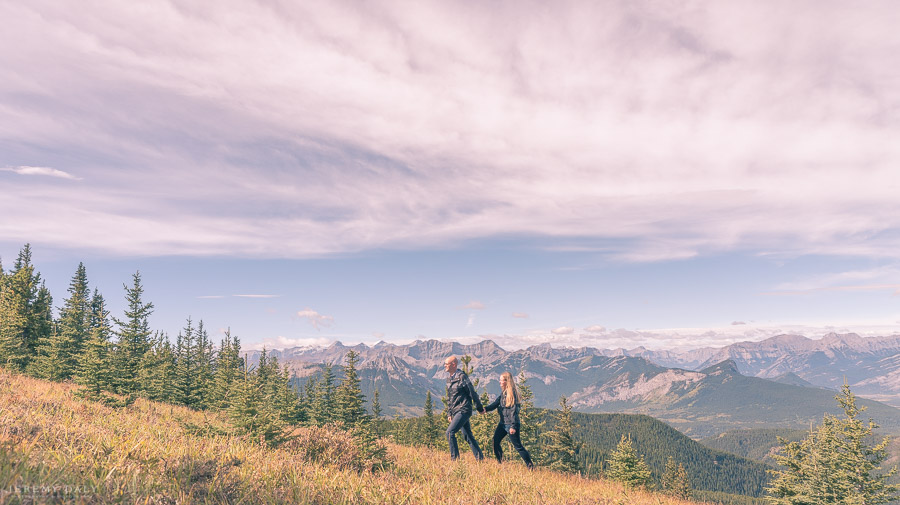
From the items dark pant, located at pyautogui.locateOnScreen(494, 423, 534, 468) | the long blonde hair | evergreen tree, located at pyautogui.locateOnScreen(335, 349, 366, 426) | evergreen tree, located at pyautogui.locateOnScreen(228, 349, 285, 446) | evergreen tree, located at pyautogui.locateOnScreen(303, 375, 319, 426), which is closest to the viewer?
evergreen tree, located at pyautogui.locateOnScreen(228, 349, 285, 446)

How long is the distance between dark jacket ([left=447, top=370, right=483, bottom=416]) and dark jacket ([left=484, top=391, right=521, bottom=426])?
52 centimetres

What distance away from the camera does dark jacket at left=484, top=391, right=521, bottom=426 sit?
11289mm

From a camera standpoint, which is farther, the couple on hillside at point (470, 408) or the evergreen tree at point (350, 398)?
the evergreen tree at point (350, 398)

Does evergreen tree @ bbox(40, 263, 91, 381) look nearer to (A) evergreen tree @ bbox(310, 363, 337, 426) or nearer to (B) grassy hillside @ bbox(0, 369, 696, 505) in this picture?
(A) evergreen tree @ bbox(310, 363, 337, 426)

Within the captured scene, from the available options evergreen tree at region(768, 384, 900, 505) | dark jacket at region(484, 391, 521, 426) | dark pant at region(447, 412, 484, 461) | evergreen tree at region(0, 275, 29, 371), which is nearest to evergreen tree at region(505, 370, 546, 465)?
evergreen tree at region(768, 384, 900, 505)

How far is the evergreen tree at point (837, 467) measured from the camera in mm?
28203

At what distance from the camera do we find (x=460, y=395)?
11289 mm

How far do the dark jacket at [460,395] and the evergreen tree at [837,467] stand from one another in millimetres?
31824

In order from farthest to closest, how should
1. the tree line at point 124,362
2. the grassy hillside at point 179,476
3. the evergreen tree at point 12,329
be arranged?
the evergreen tree at point 12,329 < the tree line at point 124,362 < the grassy hillside at point 179,476

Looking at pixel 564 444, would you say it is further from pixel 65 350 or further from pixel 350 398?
pixel 65 350

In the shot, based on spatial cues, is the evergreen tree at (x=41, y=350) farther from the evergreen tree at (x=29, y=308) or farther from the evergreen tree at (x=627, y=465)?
the evergreen tree at (x=627, y=465)

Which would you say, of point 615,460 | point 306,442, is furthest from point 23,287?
point 615,460

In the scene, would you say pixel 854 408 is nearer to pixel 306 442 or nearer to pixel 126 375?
pixel 306 442

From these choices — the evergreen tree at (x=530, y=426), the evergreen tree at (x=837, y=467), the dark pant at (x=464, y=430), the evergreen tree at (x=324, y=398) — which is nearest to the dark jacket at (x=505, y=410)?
the dark pant at (x=464, y=430)
